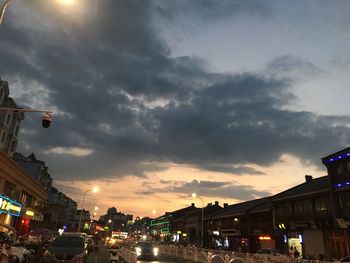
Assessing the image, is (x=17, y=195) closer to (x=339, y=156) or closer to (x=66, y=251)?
(x=66, y=251)

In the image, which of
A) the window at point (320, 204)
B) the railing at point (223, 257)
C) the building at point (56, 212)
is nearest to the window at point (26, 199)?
the building at point (56, 212)

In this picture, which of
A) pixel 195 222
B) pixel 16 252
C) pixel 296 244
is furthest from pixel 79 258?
pixel 195 222

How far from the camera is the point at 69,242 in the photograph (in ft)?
65.6

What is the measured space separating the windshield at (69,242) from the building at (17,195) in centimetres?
1315

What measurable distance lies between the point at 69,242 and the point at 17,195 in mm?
26318

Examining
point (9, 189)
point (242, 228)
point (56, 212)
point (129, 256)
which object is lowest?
point (129, 256)

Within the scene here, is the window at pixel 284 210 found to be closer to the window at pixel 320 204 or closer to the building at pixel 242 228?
the building at pixel 242 228

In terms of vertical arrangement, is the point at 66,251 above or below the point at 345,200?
below

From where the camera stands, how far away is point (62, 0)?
13156 millimetres

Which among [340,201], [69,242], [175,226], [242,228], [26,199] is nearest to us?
[69,242]

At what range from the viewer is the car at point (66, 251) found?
1805cm

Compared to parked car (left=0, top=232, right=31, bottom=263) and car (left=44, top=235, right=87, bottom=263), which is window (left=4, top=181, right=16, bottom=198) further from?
car (left=44, top=235, right=87, bottom=263)

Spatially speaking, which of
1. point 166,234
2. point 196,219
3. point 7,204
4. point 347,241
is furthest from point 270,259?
point 166,234

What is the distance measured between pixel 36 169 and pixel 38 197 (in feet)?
65.6
